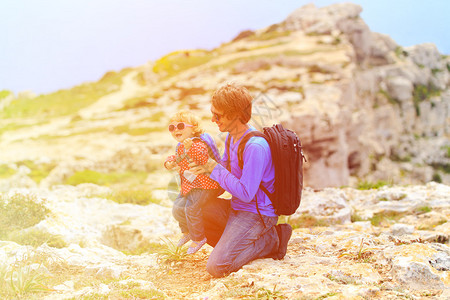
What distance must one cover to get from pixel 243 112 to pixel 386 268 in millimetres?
2598

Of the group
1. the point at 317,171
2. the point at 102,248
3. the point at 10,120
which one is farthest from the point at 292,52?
the point at 102,248

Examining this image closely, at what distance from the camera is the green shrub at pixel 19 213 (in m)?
7.76

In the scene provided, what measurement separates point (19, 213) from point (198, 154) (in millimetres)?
5001

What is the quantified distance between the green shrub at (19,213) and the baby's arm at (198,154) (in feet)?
14.4

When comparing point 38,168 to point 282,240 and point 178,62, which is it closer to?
point 282,240

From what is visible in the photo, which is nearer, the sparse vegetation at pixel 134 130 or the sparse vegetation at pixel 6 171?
the sparse vegetation at pixel 6 171

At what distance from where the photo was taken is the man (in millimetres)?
4816

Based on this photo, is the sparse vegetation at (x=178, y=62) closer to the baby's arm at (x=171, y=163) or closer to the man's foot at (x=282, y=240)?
the baby's arm at (x=171, y=163)

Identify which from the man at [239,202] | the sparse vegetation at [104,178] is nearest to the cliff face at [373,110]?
the sparse vegetation at [104,178]

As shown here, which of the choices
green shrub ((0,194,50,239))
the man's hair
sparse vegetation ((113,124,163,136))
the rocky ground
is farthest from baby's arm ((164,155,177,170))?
sparse vegetation ((113,124,163,136))

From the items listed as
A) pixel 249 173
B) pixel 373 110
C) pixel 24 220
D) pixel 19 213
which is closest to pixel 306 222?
pixel 249 173

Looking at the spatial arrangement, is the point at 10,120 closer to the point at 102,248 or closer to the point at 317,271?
the point at 102,248

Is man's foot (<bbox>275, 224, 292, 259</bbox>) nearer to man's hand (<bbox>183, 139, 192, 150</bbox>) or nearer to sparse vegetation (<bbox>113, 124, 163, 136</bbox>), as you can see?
man's hand (<bbox>183, 139, 192, 150</bbox>)

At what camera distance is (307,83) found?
38219 mm
